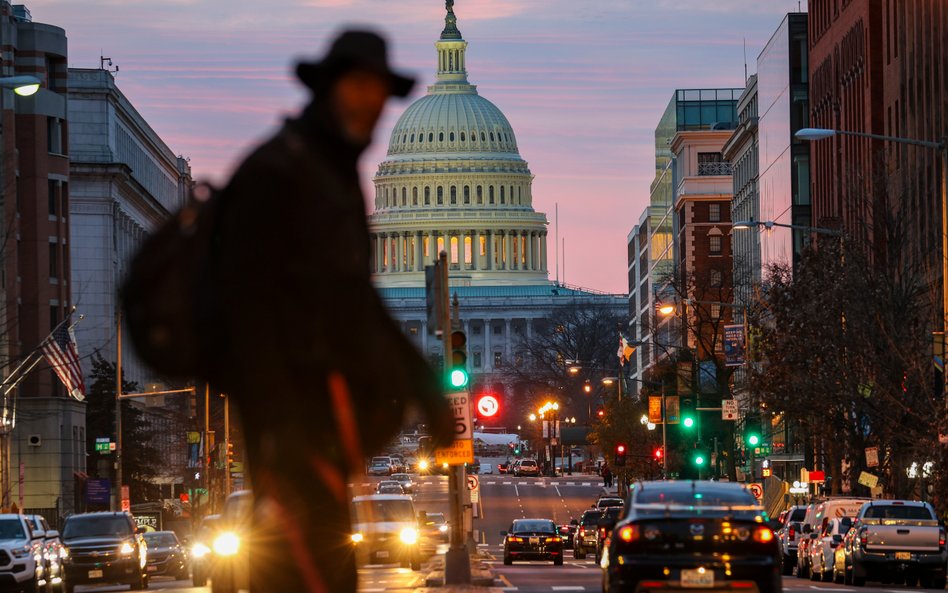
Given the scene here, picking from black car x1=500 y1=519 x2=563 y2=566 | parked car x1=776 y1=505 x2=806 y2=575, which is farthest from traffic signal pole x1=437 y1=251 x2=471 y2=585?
black car x1=500 y1=519 x2=563 y2=566

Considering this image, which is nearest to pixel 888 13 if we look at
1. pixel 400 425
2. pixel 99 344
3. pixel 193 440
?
pixel 193 440

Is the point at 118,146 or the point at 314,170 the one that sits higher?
the point at 118,146

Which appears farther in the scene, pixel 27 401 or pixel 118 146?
pixel 118 146

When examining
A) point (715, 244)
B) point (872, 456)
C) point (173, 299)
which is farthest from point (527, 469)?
point (173, 299)

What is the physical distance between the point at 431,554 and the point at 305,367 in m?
50.9

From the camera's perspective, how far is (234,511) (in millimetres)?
28219

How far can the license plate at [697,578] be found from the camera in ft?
67.3

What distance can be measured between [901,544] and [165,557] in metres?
22.0

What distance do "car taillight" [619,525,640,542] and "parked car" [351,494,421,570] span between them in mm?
22476

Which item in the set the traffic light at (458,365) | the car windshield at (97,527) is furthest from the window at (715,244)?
the traffic light at (458,365)

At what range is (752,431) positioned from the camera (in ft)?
258

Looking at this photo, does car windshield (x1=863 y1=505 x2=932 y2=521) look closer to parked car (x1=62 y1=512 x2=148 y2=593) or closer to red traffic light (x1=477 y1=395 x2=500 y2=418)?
red traffic light (x1=477 y1=395 x2=500 y2=418)

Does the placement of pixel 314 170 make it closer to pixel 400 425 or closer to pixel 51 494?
pixel 400 425

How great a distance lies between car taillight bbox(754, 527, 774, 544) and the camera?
2078cm
